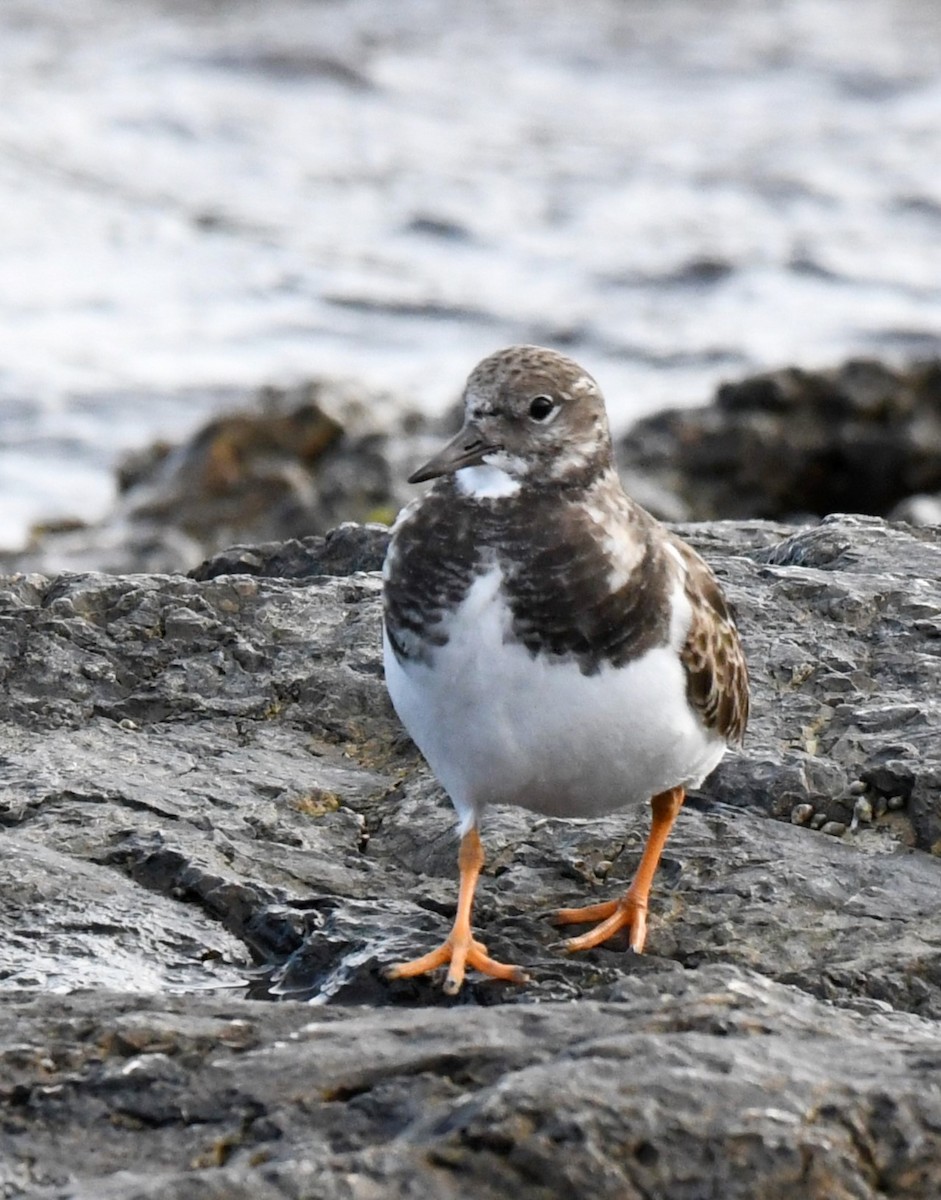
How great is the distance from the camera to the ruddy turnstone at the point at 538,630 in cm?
420

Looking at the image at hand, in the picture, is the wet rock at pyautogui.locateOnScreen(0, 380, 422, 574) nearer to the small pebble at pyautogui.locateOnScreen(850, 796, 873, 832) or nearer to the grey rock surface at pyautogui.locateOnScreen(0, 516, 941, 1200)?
the grey rock surface at pyautogui.locateOnScreen(0, 516, 941, 1200)

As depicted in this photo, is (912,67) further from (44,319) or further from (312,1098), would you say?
(312,1098)

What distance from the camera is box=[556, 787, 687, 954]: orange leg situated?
450cm

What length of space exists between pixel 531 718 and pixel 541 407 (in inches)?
28.8

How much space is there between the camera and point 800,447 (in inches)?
486

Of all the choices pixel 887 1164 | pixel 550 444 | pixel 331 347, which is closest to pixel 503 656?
pixel 550 444

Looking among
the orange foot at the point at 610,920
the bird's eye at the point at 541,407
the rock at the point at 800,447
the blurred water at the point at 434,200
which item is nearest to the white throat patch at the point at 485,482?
the bird's eye at the point at 541,407

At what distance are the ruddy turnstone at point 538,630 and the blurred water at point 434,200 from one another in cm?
824

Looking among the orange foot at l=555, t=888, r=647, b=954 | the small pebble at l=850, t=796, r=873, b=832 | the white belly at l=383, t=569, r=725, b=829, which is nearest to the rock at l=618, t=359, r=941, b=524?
the small pebble at l=850, t=796, r=873, b=832

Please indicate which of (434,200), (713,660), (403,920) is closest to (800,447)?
(434,200)

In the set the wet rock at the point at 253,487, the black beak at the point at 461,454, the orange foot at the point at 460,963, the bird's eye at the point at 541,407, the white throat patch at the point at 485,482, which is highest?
the bird's eye at the point at 541,407

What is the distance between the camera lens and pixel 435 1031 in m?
3.44

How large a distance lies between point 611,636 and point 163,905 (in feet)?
4.12

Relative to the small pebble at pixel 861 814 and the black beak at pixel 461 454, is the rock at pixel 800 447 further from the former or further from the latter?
the black beak at pixel 461 454
